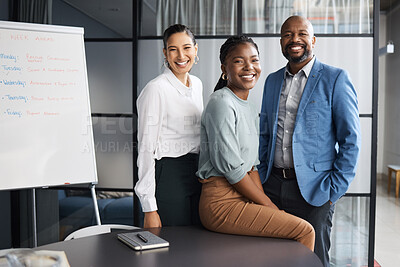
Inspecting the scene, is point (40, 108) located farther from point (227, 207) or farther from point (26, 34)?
point (227, 207)

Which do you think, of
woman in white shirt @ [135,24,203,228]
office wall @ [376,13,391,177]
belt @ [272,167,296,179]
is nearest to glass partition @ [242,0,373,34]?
woman in white shirt @ [135,24,203,228]

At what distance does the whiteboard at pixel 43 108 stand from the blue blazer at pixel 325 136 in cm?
137

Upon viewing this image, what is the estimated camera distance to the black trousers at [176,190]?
6.59 feet

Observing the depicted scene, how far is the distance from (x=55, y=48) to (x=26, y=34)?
18 centimetres

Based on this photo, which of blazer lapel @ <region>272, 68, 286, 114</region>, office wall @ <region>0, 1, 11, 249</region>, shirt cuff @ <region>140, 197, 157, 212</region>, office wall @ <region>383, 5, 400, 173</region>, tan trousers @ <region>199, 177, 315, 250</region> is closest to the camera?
tan trousers @ <region>199, 177, 315, 250</region>

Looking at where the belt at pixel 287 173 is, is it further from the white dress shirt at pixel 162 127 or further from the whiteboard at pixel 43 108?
the whiteboard at pixel 43 108

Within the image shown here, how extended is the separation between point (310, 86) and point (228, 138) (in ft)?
2.20

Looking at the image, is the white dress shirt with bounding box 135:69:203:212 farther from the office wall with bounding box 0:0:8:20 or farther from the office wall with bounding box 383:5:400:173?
the office wall with bounding box 383:5:400:173

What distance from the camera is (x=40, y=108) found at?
2.51 m

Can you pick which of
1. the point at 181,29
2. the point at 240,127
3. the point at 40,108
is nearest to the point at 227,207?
the point at 240,127

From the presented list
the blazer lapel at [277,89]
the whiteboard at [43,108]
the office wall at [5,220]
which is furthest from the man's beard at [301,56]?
the office wall at [5,220]

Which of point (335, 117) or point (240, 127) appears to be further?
point (335, 117)

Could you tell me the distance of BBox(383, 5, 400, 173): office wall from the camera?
22.8 feet

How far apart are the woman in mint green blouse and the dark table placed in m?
0.05
